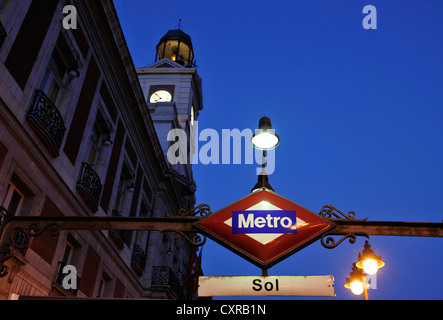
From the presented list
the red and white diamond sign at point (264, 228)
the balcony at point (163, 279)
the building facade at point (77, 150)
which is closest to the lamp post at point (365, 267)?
the red and white diamond sign at point (264, 228)

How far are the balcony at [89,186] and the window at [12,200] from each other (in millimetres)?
2984

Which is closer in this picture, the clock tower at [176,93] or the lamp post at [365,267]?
the lamp post at [365,267]

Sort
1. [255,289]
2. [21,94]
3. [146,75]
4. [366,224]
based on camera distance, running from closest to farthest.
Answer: [255,289], [366,224], [21,94], [146,75]

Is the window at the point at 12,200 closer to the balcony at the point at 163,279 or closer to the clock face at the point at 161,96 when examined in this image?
the balcony at the point at 163,279

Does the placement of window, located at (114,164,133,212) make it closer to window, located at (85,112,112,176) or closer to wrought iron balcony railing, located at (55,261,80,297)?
window, located at (85,112,112,176)

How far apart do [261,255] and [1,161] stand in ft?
27.5

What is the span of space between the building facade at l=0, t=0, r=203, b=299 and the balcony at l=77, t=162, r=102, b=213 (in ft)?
0.14

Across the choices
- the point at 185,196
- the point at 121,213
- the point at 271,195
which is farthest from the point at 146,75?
the point at 271,195

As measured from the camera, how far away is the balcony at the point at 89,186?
14.7 meters

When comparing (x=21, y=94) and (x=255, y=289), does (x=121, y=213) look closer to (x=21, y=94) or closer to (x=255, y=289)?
(x=21, y=94)

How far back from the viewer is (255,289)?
15.3 feet

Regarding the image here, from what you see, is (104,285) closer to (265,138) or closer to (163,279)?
(163,279)

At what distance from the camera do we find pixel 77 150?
1480cm

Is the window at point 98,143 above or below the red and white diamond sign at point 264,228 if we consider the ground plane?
above
